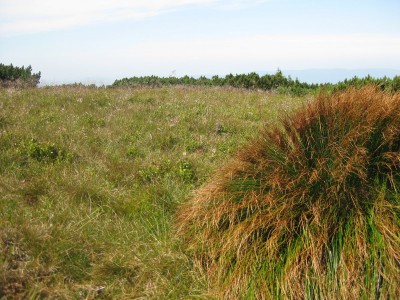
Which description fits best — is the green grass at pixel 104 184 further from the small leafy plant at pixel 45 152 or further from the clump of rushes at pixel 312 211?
the clump of rushes at pixel 312 211

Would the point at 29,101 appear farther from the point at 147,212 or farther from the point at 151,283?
the point at 151,283

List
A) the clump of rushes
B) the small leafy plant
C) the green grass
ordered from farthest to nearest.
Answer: the small leafy plant < the green grass < the clump of rushes

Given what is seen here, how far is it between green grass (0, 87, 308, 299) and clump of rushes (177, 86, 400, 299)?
40 centimetres

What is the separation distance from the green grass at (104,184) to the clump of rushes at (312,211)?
0.40 metres

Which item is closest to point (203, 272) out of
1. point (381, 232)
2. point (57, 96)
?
point (381, 232)

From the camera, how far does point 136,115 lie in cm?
815

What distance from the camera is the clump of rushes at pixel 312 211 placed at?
10.5ft

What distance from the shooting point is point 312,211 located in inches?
139

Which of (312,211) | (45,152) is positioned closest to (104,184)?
(45,152)

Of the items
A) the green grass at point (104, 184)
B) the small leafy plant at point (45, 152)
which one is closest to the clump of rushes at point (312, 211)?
the green grass at point (104, 184)

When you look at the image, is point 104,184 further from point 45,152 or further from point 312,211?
point 312,211

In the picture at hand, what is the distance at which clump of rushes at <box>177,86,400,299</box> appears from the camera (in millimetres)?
3211

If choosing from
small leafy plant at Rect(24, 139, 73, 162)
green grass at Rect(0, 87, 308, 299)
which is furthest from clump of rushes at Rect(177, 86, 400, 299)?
small leafy plant at Rect(24, 139, 73, 162)

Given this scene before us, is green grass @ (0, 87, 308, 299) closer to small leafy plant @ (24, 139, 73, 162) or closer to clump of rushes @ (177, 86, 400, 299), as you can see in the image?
small leafy plant @ (24, 139, 73, 162)
